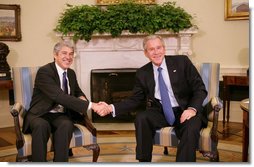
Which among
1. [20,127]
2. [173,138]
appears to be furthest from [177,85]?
[20,127]

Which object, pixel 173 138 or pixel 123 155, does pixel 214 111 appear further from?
pixel 123 155

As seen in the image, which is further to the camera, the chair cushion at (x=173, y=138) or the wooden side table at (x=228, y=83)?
the wooden side table at (x=228, y=83)

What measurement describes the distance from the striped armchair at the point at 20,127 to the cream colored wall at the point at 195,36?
1.39 meters

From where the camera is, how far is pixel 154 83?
208 cm

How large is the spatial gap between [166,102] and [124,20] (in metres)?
1.45

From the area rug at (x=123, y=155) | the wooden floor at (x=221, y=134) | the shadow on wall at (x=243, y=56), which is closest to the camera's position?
the area rug at (x=123, y=155)

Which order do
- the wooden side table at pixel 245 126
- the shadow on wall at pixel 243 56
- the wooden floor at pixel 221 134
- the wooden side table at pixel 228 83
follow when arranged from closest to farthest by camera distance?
the wooden side table at pixel 245 126 → the wooden floor at pixel 221 134 → the wooden side table at pixel 228 83 → the shadow on wall at pixel 243 56

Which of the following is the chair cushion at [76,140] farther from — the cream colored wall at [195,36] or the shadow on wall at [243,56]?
the shadow on wall at [243,56]

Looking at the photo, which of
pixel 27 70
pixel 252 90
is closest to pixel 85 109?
pixel 27 70

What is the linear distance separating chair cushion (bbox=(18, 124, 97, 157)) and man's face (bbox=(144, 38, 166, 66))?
0.60 m

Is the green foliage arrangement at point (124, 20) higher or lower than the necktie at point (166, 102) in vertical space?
higher

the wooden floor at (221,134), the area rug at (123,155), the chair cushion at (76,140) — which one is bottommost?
the area rug at (123,155)

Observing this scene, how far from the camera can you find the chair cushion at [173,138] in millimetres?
1858

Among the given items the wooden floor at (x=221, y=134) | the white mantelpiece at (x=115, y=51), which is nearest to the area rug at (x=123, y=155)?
the wooden floor at (x=221, y=134)
